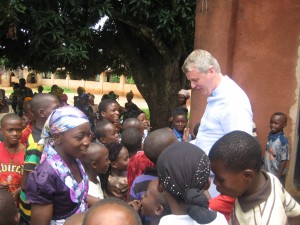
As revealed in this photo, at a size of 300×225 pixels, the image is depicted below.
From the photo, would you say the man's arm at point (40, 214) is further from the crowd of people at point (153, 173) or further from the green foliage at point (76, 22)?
the green foliage at point (76, 22)

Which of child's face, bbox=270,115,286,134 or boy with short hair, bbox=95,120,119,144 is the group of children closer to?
boy with short hair, bbox=95,120,119,144

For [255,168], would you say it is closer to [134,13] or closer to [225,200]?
[225,200]

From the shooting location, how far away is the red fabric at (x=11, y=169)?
3.24 meters

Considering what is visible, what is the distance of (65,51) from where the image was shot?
6.11 metres

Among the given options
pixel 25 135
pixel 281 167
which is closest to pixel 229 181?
pixel 25 135

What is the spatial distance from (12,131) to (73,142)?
139 centimetres

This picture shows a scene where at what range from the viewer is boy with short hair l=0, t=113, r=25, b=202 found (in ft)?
10.6

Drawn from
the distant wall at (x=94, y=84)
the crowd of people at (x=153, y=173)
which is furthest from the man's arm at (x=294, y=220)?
the distant wall at (x=94, y=84)

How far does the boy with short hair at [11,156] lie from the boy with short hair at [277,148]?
9.53ft

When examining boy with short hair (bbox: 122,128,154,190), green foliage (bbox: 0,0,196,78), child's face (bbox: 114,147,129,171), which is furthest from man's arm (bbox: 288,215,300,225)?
green foliage (bbox: 0,0,196,78)

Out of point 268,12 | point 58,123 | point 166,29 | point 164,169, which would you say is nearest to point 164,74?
point 166,29

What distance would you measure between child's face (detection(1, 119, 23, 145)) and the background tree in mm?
2773

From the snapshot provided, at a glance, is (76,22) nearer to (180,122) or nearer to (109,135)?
(180,122)

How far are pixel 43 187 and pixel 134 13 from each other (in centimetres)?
512
